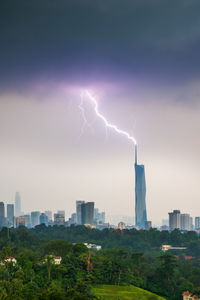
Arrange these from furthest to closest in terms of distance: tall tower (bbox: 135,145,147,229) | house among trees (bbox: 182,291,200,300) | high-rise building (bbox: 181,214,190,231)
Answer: high-rise building (bbox: 181,214,190,231) < tall tower (bbox: 135,145,147,229) < house among trees (bbox: 182,291,200,300)

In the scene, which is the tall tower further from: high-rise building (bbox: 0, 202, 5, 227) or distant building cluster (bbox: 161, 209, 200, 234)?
high-rise building (bbox: 0, 202, 5, 227)

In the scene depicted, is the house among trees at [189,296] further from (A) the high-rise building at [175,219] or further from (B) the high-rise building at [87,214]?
(A) the high-rise building at [175,219]

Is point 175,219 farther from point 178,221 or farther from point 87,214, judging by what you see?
point 87,214

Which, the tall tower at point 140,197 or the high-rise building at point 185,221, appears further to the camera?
the high-rise building at point 185,221

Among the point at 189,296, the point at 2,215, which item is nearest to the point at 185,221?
the point at 2,215

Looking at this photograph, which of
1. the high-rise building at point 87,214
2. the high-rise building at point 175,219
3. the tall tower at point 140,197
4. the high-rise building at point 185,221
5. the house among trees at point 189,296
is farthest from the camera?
the high-rise building at point 185,221

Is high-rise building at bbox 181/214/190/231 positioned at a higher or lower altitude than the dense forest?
lower

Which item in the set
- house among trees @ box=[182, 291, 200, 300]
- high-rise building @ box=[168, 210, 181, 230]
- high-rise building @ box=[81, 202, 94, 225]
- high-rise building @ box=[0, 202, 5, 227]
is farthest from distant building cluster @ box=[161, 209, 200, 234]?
house among trees @ box=[182, 291, 200, 300]

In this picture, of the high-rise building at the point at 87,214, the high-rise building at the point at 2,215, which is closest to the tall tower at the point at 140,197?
the high-rise building at the point at 87,214
